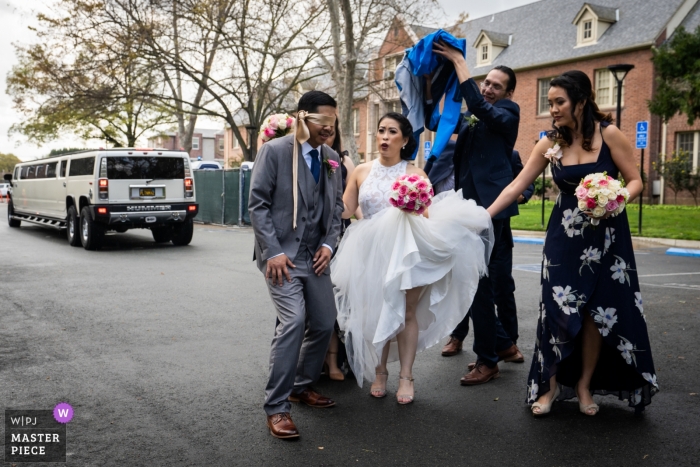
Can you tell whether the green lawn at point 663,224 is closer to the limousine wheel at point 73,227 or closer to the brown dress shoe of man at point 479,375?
the limousine wheel at point 73,227

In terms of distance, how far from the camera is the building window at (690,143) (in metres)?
31.7

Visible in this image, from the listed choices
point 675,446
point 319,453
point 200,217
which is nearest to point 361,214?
point 319,453

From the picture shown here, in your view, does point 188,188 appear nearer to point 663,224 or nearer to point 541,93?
point 663,224

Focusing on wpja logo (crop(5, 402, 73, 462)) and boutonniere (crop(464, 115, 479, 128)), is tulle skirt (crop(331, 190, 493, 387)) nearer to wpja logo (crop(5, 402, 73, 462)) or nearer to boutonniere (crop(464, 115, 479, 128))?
boutonniere (crop(464, 115, 479, 128))

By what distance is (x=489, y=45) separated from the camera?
136ft

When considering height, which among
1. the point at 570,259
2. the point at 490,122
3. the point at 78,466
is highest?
the point at 490,122

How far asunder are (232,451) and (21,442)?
4.01ft

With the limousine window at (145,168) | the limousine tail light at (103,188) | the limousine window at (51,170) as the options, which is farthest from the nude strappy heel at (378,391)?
the limousine window at (51,170)

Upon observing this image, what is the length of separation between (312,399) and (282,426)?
2.02 feet

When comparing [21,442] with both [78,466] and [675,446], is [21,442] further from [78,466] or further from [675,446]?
[675,446]

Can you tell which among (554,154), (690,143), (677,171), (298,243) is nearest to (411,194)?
(298,243)

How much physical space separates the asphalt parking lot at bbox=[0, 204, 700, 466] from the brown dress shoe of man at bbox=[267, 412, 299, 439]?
0.05 metres

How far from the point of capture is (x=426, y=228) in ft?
15.0

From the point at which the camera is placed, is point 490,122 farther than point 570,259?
Yes
